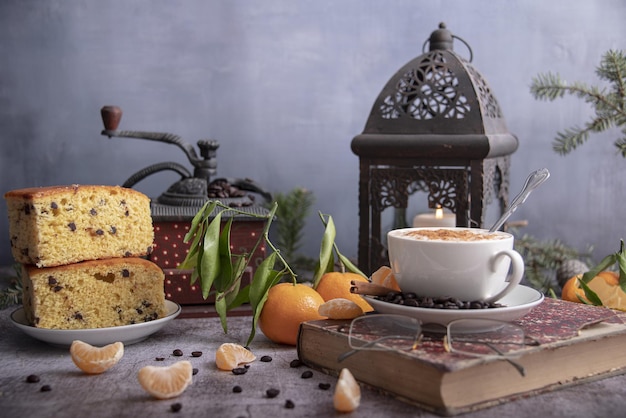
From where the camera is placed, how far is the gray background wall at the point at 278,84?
7.39 ft

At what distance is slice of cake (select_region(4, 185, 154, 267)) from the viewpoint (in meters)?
1.36

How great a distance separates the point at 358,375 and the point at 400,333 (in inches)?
3.8

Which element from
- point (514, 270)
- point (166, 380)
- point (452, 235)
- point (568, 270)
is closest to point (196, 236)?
point (166, 380)

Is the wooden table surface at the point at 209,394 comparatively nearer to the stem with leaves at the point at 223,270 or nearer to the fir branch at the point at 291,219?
the stem with leaves at the point at 223,270

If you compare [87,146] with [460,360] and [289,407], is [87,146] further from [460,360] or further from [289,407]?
[460,360]

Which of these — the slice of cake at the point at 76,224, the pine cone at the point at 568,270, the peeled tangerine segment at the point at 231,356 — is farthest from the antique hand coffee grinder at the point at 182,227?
the pine cone at the point at 568,270

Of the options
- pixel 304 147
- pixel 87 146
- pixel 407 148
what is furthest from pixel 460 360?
pixel 87 146

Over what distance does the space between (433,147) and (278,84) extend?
0.89 meters

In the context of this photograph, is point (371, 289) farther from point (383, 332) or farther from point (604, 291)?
point (604, 291)

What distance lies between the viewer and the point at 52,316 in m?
1.37

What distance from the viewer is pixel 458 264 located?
44.5 inches

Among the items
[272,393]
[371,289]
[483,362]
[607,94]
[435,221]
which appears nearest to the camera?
[483,362]

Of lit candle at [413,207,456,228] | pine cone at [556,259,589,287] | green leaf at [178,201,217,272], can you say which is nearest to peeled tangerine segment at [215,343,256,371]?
green leaf at [178,201,217,272]

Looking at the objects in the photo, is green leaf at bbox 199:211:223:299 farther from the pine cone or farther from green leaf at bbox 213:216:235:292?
the pine cone
